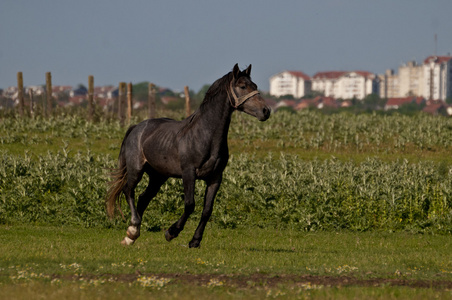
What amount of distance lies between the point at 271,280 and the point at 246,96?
148 inches

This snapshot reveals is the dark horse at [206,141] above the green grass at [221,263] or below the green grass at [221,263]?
above

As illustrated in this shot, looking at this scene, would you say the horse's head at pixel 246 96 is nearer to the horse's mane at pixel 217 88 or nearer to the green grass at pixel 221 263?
the horse's mane at pixel 217 88

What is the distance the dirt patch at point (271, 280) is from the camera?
32.8ft

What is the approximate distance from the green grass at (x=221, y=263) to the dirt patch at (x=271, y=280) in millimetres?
17

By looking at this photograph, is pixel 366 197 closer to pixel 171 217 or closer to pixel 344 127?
pixel 171 217

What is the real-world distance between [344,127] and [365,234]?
2416 cm

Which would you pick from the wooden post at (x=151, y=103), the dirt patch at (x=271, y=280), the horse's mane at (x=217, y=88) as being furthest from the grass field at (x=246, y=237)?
the wooden post at (x=151, y=103)

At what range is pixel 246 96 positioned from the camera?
41.7ft

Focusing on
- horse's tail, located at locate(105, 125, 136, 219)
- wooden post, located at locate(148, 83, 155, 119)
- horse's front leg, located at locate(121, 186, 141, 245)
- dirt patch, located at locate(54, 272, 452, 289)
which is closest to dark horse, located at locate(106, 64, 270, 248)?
horse's front leg, located at locate(121, 186, 141, 245)

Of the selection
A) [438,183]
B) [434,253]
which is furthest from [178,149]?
[438,183]

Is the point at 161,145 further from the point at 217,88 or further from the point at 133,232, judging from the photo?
the point at 133,232

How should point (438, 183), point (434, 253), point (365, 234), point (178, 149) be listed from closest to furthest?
point (178, 149) < point (434, 253) < point (365, 234) < point (438, 183)

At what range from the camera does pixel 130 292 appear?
9.03 meters

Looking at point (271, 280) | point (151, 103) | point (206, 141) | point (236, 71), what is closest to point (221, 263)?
point (271, 280)
